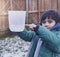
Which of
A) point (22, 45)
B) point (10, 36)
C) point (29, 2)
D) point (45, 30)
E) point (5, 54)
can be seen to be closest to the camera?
point (45, 30)

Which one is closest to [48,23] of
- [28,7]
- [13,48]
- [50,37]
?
[50,37]

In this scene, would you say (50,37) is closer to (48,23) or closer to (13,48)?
(48,23)

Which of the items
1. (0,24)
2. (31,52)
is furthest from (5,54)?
(31,52)

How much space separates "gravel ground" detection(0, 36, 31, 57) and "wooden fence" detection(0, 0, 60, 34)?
3.71 feet

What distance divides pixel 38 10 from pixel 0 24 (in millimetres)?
1553

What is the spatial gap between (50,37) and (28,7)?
8611 mm

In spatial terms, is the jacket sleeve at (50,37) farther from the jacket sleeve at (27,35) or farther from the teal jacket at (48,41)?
the jacket sleeve at (27,35)

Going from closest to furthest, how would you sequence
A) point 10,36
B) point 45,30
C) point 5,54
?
point 45,30 → point 5,54 → point 10,36

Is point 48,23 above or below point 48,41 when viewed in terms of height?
above

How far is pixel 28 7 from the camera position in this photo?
11.4 m

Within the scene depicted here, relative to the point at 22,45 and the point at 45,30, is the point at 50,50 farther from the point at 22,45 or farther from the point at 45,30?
the point at 22,45

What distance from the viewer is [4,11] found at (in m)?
11.3

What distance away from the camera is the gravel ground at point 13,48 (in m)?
7.68

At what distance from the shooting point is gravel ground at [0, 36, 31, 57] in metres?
7.68
